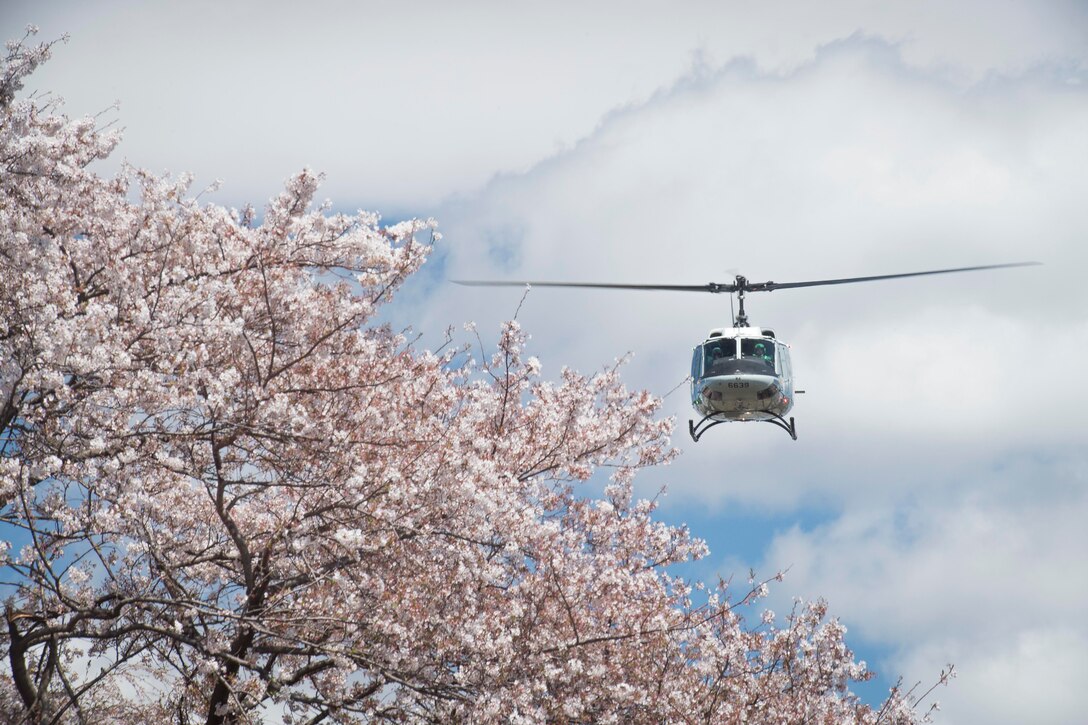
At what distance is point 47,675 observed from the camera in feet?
42.5

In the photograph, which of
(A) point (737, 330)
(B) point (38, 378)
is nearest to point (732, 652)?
(A) point (737, 330)

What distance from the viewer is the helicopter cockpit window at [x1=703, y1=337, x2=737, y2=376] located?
23453mm

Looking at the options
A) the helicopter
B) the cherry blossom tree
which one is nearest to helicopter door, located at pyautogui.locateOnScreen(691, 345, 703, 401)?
the helicopter

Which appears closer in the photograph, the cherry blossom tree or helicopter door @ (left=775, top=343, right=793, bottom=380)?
the cherry blossom tree

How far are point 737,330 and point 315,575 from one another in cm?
1357

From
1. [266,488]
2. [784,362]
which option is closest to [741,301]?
[784,362]

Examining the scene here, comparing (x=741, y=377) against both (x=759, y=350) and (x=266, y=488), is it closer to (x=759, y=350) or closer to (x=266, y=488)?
(x=759, y=350)

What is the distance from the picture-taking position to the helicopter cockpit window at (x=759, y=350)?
2369cm

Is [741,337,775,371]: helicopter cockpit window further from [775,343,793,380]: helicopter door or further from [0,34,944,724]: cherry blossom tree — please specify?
[0,34,944,724]: cherry blossom tree

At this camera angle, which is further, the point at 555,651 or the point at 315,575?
the point at 555,651

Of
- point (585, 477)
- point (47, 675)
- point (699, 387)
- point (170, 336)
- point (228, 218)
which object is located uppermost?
point (699, 387)

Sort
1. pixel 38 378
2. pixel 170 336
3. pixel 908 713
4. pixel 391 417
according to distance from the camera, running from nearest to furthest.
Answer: pixel 38 378
pixel 170 336
pixel 391 417
pixel 908 713

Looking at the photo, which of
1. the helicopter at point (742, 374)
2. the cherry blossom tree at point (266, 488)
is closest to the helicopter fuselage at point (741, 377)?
the helicopter at point (742, 374)

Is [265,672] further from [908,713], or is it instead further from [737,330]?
[737,330]
